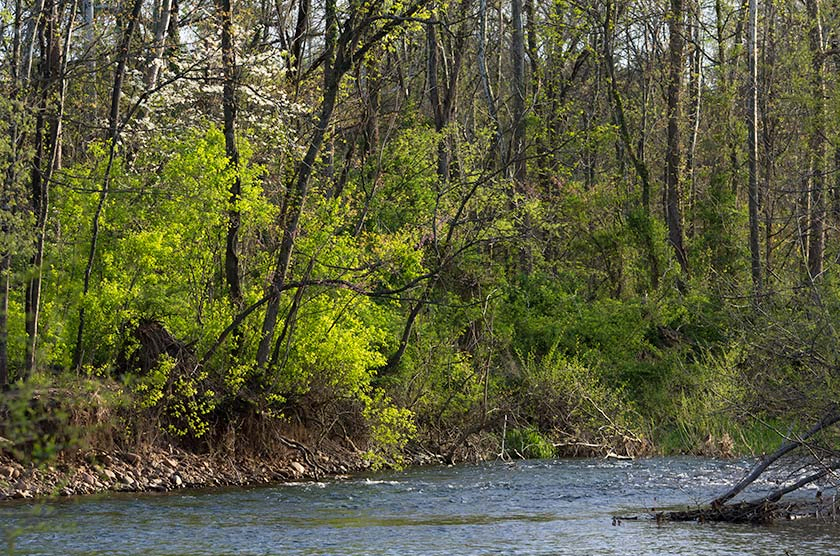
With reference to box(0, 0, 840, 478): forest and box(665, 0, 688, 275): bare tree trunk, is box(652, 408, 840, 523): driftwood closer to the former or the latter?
box(0, 0, 840, 478): forest

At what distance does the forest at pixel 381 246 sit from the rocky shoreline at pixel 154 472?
1.12 feet

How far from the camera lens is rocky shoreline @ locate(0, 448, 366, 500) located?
16.2 metres

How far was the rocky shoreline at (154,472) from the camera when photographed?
53.3 feet

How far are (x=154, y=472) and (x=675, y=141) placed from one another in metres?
20.2

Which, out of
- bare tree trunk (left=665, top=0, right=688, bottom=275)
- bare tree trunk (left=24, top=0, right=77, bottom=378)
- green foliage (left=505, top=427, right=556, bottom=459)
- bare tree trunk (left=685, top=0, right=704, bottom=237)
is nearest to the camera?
bare tree trunk (left=24, top=0, right=77, bottom=378)

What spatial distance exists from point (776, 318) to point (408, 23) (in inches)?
408

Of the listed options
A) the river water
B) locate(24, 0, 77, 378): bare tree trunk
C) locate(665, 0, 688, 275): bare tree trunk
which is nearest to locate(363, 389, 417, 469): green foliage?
the river water

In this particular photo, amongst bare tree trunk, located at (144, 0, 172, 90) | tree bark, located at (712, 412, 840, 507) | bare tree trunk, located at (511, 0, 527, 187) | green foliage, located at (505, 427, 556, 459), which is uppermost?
bare tree trunk, located at (511, 0, 527, 187)

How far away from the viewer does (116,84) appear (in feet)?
65.5

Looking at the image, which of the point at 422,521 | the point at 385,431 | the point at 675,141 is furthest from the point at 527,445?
the point at 675,141

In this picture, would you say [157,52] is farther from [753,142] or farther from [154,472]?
[753,142]

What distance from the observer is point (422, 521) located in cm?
1466

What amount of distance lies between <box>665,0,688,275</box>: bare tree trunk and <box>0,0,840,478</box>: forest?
11 centimetres

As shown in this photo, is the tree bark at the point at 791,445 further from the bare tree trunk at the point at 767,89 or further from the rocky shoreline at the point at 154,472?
the bare tree trunk at the point at 767,89
